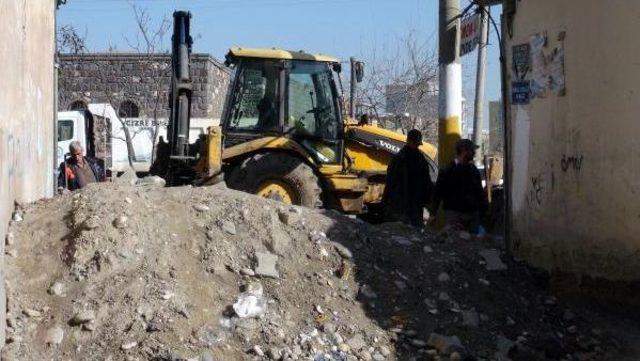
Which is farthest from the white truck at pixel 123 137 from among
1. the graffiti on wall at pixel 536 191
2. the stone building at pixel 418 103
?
the graffiti on wall at pixel 536 191

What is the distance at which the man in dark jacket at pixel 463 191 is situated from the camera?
951cm

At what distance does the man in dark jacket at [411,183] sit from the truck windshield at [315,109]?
2.09m

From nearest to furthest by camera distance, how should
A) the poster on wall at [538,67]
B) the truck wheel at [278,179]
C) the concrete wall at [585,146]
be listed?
the concrete wall at [585,146], the poster on wall at [538,67], the truck wheel at [278,179]

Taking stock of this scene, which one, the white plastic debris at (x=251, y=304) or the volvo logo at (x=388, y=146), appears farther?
the volvo logo at (x=388, y=146)

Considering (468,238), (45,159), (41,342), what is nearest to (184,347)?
(41,342)

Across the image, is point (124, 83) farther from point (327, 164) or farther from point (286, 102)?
point (327, 164)

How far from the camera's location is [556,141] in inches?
296

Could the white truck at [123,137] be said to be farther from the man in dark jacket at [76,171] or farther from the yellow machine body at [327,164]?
the yellow machine body at [327,164]

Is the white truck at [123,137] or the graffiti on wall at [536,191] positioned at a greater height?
the white truck at [123,137]

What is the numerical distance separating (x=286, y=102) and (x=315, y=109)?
462 millimetres

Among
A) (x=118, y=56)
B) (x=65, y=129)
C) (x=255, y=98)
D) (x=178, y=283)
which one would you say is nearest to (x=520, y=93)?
(x=178, y=283)

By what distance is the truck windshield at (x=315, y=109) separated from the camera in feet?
39.4

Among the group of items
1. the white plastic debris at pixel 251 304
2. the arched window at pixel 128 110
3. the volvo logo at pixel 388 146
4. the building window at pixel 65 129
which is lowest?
the white plastic debris at pixel 251 304

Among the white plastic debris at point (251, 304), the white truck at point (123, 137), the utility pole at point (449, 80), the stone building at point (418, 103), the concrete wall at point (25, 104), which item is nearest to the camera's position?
the white plastic debris at point (251, 304)
